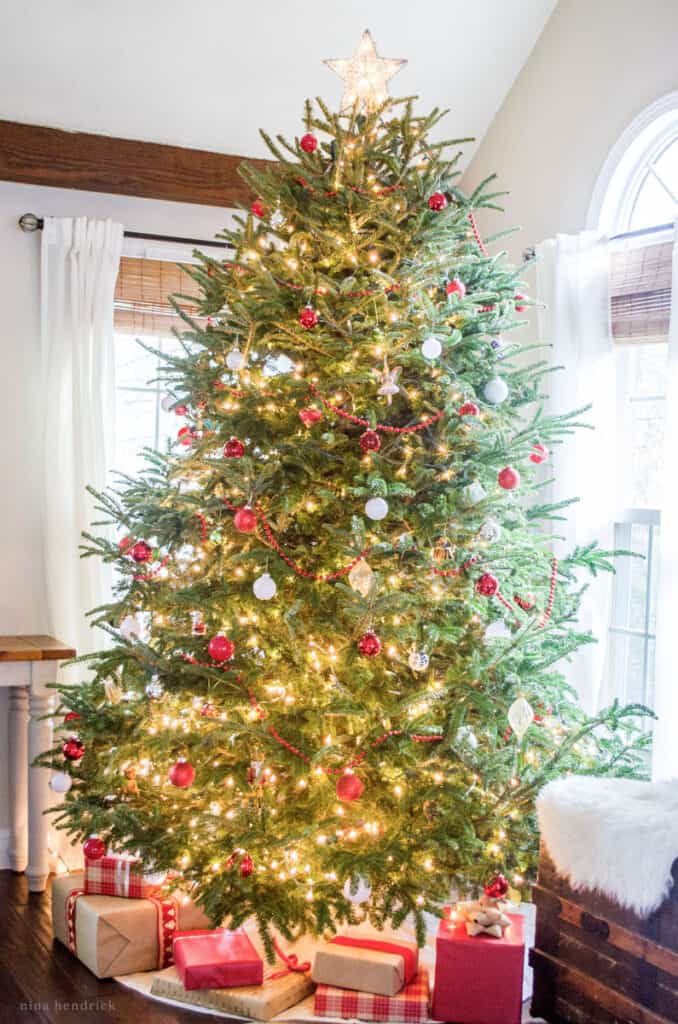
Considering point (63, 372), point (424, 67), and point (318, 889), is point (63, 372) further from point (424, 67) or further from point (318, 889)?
point (318, 889)

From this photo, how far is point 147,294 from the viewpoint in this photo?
4.04 m

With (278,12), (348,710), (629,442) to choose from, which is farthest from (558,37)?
(348,710)

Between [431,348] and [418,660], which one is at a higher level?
[431,348]

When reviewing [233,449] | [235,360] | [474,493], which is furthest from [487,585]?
[235,360]

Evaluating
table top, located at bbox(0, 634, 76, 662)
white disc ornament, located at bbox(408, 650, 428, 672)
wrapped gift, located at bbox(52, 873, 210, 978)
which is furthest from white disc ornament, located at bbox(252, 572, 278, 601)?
table top, located at bbox(0, 634, 76, 662)

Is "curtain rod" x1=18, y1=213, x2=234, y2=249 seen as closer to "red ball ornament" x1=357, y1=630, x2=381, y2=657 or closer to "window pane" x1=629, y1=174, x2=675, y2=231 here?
"window pane" x1=629, y1=174, x2=675, y2=231

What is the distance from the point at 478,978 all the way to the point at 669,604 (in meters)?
1.11

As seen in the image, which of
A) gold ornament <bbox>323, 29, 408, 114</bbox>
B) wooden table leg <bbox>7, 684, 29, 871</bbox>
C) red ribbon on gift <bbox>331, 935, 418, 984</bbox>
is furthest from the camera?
wooden table leg <bbox>7, 684, 29, 871</bbox>

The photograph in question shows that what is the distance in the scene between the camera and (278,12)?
3.64 meters

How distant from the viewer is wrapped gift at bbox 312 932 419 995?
2.58 meters

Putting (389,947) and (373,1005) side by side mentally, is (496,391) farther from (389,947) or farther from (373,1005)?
(373,1005)

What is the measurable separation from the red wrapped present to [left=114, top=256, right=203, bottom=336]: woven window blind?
1.94m

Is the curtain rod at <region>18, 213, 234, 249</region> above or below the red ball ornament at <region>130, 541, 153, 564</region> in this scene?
above

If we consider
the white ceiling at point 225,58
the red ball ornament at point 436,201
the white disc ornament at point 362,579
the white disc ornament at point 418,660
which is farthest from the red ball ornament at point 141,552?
the white ceiling at point 225,58
